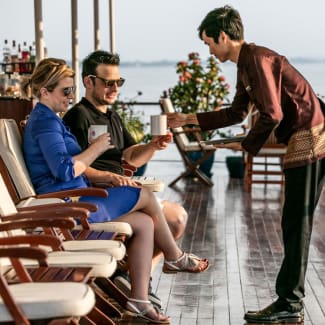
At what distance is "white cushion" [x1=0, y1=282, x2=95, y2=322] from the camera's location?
319cm

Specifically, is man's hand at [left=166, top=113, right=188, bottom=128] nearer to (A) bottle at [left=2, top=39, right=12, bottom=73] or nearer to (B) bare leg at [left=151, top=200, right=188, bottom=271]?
(B) bare leg at [left=151, top=200, right=188, bottom=271]

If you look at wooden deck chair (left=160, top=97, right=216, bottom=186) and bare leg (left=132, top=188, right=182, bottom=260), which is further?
wooden deck chair (left=160, top=97, right=216, bottom=186)

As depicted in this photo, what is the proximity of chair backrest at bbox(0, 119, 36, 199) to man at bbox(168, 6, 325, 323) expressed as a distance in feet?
3.62

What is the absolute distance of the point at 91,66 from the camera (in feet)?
17.3

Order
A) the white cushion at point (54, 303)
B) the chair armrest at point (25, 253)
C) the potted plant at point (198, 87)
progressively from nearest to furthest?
the white cushion at point (54, 303)
the chair armrest at point (25, 253)
the potted plant at point (198, 87)

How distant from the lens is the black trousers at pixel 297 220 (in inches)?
184

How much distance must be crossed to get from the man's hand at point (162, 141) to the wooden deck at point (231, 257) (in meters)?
0.82

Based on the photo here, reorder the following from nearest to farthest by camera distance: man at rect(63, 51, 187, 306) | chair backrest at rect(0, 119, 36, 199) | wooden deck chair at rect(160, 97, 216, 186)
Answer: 1. chair backrest at rect(0, 119, 36, 199)
2. man at rect(63, 51, 187, 306)
3. wooden deck chair at rect(160, 97, 216, 186)

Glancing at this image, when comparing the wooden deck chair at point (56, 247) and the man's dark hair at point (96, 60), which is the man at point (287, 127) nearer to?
the man's dark hair at point (96, 60)

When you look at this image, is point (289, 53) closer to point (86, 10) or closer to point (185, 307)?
point (86, 10)

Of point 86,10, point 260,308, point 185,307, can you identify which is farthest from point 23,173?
point 86,10

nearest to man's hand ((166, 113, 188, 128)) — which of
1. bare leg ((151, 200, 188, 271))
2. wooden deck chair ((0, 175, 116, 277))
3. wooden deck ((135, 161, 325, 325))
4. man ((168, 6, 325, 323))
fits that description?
bare leg ((151, 200, 188, 271))

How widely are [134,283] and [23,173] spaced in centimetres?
80

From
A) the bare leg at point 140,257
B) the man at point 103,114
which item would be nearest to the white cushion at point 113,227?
the bare leg at point 140,257
